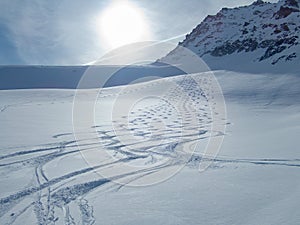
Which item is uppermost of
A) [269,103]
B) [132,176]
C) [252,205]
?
Result: [269,103]

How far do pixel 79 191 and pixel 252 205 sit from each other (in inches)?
82.2

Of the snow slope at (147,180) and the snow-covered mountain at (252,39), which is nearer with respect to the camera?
the snow slope at (147,180)

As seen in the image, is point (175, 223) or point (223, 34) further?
point (223, 34)

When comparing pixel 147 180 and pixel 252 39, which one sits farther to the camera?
pixel 252 39

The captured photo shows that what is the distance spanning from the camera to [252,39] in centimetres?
4409

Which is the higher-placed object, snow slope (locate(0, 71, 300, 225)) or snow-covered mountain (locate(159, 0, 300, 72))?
snow-covered mountain (locate(159, 0, 300, 72))

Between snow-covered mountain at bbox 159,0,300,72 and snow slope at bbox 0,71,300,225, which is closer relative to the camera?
snow slope at bbox 0,71,300,225

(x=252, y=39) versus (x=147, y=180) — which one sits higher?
(x=252, y=39)

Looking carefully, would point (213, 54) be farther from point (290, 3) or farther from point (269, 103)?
point (269, 103)

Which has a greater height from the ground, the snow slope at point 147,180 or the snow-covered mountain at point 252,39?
the snow-covered mountain at point 252,39

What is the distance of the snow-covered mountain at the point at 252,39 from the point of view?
29812 millimetres

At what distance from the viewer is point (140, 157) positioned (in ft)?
17.6

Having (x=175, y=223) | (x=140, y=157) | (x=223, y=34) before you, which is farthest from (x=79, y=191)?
(x=223, y=34)

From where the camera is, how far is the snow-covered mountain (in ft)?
97.8
